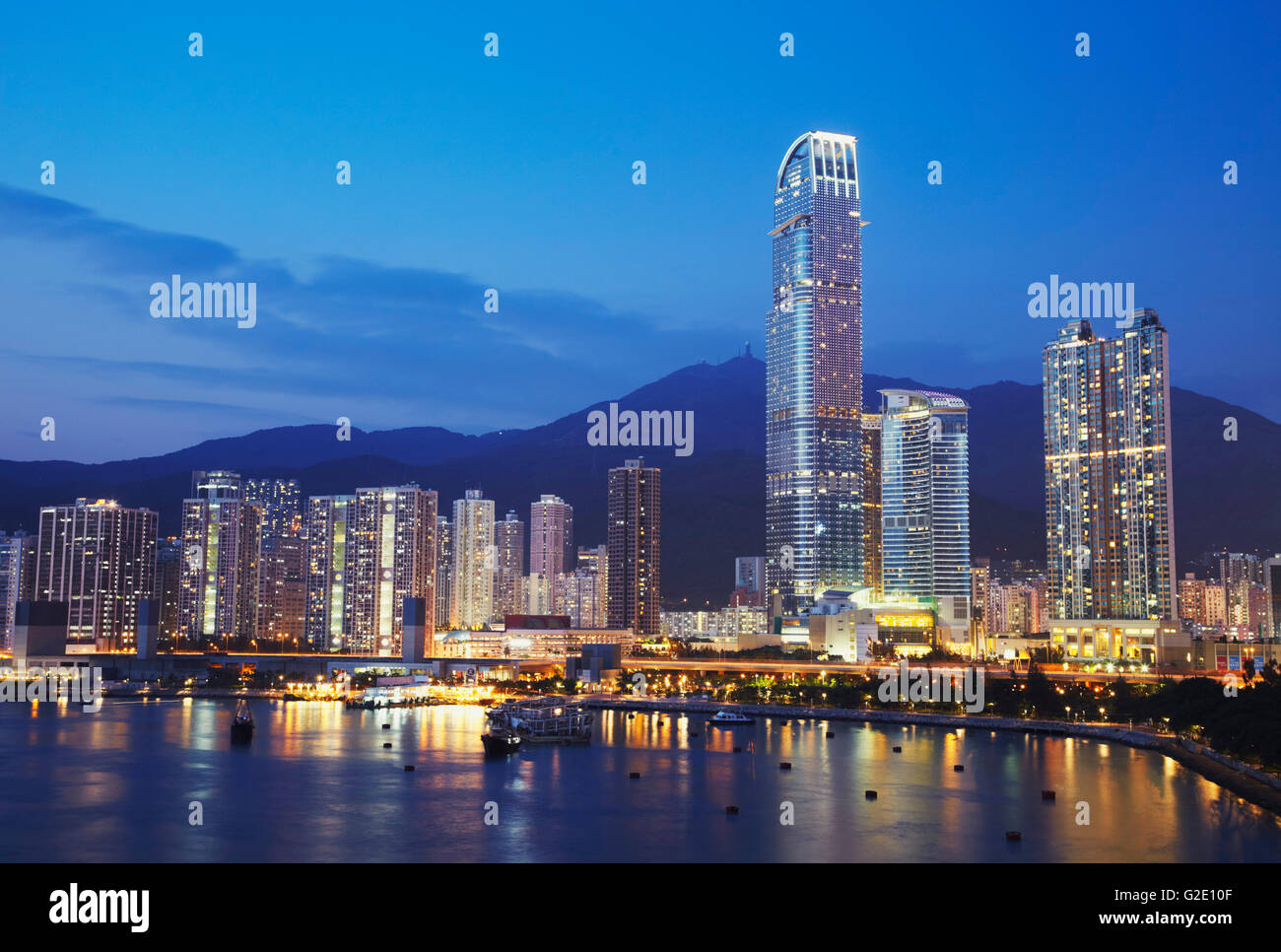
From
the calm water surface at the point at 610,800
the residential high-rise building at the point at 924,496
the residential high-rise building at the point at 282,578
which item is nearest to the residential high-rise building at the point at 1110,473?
the residential high-rise building at the point at 924,496

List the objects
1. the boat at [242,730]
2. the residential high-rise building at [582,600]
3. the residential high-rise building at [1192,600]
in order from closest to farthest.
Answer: the boat at [242,730], the residential high-rise building at [1192,600], the residential high-rise building at [582,600]

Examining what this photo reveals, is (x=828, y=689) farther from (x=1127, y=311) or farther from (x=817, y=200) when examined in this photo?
(x=817, y=200)

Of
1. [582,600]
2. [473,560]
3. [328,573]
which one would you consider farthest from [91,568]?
[582,600]

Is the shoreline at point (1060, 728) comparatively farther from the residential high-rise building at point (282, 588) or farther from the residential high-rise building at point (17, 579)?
the residential high-rise building at point (17, 579)

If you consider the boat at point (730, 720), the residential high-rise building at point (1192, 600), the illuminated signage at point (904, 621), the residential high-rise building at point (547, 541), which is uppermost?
the residential high-rise building at point (547, 541)

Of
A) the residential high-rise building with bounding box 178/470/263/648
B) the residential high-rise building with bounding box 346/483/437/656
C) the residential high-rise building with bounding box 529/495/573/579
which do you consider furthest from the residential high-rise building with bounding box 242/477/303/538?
the residential high-rise building with bounding box 529/495/573/579
